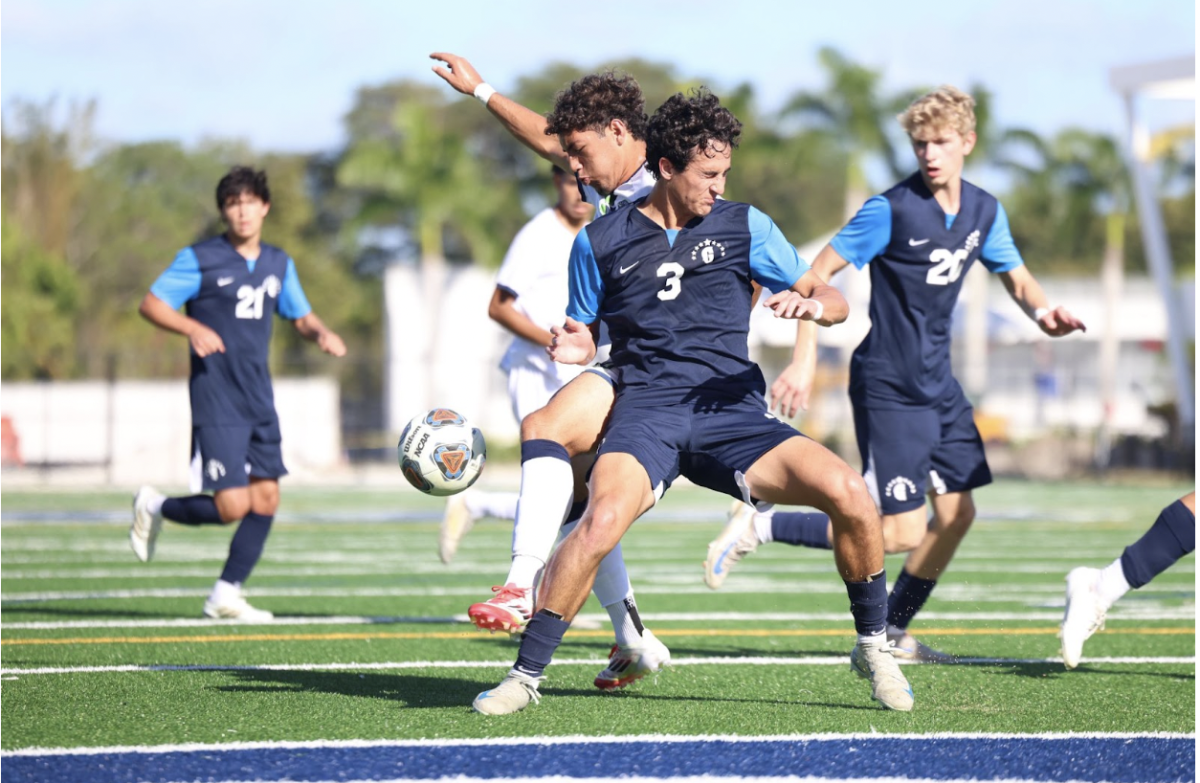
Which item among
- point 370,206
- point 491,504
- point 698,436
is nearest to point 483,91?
point 698,436

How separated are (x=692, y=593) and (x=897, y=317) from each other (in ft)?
10.5

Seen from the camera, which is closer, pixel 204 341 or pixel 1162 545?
pixel 1162 545

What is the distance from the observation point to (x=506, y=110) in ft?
19.9

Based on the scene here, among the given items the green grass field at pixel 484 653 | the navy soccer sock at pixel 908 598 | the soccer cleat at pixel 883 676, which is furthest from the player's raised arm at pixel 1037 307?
the soccer cleat at pixel 883 676

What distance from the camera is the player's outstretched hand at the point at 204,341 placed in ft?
25.6

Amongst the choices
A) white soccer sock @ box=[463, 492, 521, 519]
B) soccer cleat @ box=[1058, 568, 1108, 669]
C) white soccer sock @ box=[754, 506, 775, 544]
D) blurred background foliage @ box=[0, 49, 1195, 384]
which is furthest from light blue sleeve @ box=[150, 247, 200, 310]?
blurred background foliage @ box=[0, 49, 1195, 384]

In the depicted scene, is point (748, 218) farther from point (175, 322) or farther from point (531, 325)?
point (175, 322)

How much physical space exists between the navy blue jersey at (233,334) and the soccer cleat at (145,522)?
2.10 feet

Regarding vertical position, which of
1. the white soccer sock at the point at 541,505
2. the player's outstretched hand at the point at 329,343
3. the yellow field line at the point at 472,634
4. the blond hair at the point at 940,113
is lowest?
the yellow field line at the point at 472,634

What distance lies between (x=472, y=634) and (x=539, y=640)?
2465 millimetres

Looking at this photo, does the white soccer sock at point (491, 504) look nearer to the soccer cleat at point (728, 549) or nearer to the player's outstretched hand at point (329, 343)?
the player's outstretched hand at point (329, 343)

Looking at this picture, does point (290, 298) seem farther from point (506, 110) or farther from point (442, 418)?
point (442, 418)

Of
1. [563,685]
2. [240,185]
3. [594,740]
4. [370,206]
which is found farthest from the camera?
[370,206]

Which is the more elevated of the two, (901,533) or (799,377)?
(799,377)
